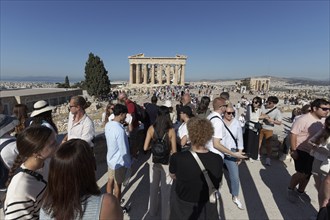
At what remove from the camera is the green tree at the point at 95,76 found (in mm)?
35344

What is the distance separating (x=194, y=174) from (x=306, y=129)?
2555mm

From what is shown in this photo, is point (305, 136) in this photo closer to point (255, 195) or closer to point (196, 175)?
point (255, 195)

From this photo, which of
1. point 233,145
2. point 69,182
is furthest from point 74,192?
point 233,145

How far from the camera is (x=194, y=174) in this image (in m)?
2.04

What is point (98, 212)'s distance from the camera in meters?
1.15

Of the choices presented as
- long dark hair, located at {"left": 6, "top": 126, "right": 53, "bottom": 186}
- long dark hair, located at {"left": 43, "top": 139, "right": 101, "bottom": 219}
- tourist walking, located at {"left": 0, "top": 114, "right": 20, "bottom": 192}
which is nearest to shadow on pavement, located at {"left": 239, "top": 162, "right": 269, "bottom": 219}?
long dark hair, located at {"left": 43, "top": 139, "right": 101, "bottom": 219}

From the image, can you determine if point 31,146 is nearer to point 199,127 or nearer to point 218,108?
point 199,127

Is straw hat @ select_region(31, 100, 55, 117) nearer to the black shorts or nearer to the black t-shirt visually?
the black t-shirt

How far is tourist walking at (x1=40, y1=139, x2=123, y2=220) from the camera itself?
1.15 meters

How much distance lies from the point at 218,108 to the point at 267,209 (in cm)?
196

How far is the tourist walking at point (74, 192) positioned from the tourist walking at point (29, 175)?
401 mm

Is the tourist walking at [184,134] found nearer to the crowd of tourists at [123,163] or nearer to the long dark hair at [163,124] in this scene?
the crowd of tourists at [123,163]

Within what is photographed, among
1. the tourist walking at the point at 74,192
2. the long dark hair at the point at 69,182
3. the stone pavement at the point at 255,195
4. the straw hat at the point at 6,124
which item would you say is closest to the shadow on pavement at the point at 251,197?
the stone pavement at the point at 255,195

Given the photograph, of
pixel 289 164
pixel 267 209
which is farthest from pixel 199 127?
pixel 289 164
